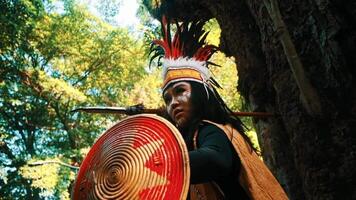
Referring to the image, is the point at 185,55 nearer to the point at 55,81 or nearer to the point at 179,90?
the point at 179,90

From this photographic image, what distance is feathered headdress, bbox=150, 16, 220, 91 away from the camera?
2383 millimetres

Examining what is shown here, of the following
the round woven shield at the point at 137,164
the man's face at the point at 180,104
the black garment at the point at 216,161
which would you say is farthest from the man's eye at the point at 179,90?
the round woven shield at the point at 137,164

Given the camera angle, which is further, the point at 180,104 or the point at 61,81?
the point at 61,81

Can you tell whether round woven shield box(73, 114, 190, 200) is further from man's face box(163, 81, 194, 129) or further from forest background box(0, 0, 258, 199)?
forest background box(0, 0, 258, 199)

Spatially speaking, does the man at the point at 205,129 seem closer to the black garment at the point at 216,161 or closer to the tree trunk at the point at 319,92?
the black garment at the point at 216,161

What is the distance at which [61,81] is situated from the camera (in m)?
11.9

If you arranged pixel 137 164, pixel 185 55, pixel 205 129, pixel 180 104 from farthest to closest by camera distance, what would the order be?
1. pixel 185 55
2. pixel 180 104
3. pixel 205 129
4. pixel 137 164

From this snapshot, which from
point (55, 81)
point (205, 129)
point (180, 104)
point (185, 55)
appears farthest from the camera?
point (55, 81)

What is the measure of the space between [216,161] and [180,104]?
0.58 meters

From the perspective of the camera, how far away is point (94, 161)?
1875 mm

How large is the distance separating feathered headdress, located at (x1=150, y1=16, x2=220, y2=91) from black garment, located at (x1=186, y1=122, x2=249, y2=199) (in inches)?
17.4

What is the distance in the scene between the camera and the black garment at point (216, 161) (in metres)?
1.67

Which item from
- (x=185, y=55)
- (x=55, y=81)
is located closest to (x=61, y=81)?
(x=55, y=81)

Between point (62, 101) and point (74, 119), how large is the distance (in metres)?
1.71
